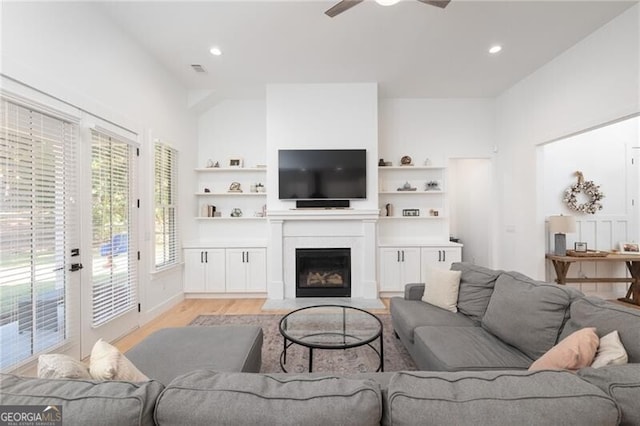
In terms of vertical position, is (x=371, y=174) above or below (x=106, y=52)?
below

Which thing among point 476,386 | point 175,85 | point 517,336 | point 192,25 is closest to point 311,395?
point 476,386

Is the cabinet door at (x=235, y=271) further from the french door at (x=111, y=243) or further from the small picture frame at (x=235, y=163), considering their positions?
the small picture frame at (x=235, y=163)

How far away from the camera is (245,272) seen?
4359 millimetres

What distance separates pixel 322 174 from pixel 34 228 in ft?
10.6

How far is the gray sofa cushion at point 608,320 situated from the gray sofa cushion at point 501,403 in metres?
0.73

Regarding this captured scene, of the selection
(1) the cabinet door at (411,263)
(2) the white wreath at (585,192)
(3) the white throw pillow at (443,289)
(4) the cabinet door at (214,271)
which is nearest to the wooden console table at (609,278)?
(2) the white wreath at (585,192)

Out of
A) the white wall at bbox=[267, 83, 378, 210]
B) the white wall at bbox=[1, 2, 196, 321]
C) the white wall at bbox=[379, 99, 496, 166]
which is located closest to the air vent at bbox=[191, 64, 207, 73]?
the white wall at bbox=[1, 2, 196, 321]

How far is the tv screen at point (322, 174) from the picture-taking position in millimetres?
4270

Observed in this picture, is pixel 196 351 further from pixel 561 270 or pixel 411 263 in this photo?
pixel 561 270

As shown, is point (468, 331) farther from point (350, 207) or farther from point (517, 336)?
point (350, 207)

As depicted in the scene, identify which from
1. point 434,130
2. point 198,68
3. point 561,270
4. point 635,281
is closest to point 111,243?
point 198,68

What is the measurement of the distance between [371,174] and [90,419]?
4.06m

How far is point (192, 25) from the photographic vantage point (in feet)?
9.58

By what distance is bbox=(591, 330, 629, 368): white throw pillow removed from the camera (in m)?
1.15
